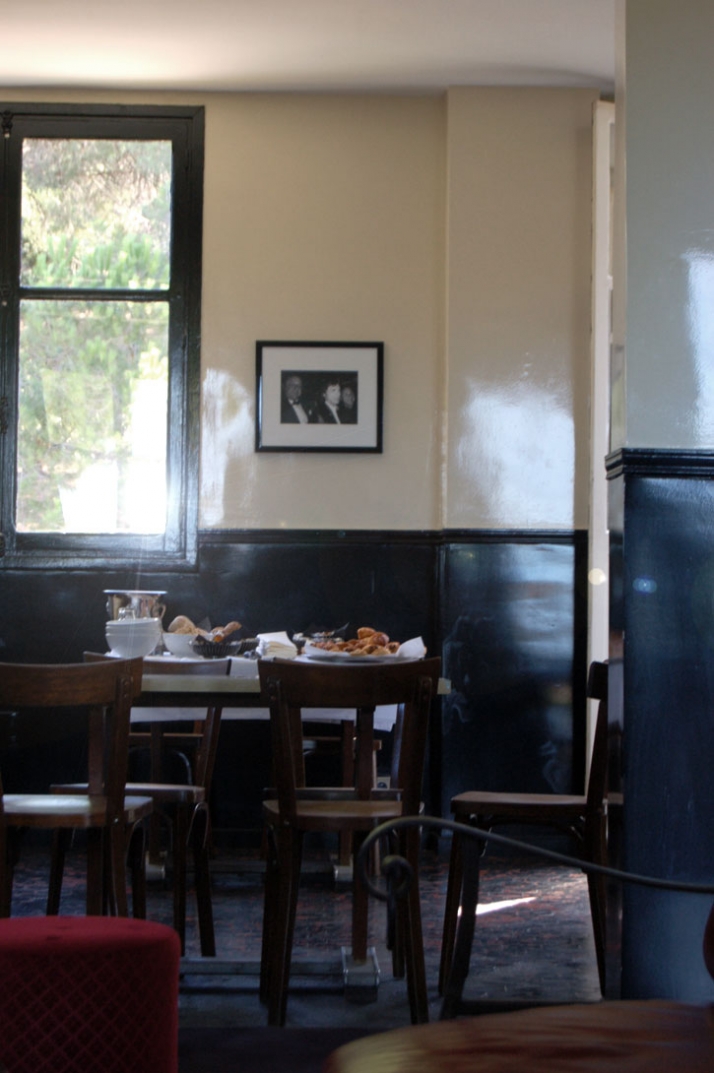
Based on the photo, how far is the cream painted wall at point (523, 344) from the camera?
5.53 meters

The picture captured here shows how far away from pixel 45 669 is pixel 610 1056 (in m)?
1.79

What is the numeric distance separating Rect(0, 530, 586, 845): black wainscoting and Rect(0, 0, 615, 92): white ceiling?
2.01 meters

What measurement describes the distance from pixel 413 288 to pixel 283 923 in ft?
11.3

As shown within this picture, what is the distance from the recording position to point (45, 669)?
112 inches

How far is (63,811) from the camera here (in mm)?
2932

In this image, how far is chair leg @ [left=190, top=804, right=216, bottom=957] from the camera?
3.52m

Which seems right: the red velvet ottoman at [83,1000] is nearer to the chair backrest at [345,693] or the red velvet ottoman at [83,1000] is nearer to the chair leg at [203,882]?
the chair backrest at [345,693]

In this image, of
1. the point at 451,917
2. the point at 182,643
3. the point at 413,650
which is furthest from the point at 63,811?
the point at 413,650

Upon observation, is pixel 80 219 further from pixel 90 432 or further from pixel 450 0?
pixel 450 0

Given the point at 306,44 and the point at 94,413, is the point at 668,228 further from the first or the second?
the point at 94,413

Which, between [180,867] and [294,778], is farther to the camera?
[180,867]

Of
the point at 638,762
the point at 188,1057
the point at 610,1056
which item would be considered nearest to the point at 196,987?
the point at 188,1057

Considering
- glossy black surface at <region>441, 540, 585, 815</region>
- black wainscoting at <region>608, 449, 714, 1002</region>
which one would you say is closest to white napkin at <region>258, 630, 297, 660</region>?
glossy black surface at <region>441, 540, 585, 815</region>

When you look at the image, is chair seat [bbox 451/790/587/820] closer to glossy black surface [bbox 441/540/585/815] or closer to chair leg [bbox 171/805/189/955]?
chair leg [bbox 171/805/189/955]
